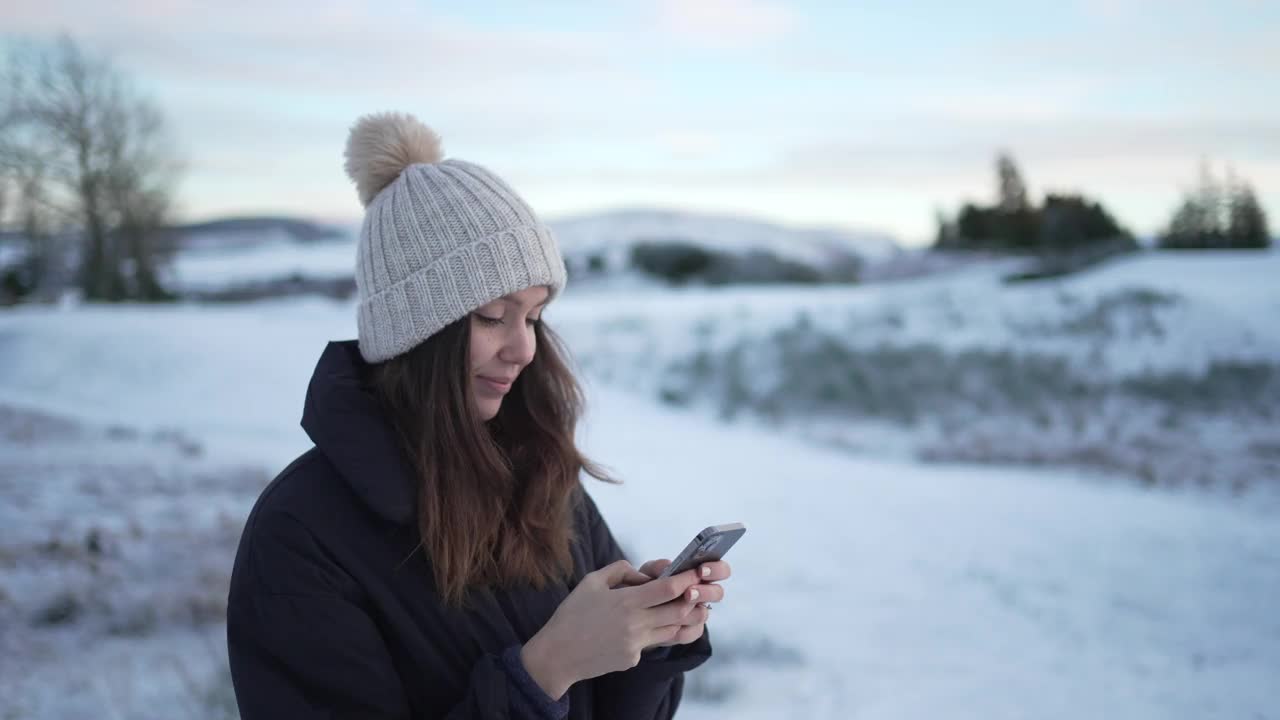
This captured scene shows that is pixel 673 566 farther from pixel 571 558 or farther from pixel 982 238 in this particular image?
pixel 982 238

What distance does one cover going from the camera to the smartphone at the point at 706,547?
64.9 inches

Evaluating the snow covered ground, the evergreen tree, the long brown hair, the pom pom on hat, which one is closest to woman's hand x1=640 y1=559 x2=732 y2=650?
the long brown hair

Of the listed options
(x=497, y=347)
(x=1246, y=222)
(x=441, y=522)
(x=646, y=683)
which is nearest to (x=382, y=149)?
(x=497, y=347)

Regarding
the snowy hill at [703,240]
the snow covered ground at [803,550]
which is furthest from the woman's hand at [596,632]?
the snowy hill at [703,240]

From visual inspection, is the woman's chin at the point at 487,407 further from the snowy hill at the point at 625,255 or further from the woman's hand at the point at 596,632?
the snowy hill at the point at 625,255

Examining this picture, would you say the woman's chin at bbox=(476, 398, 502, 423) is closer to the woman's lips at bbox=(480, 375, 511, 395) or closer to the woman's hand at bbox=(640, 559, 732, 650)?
the woman's lips at bbox=(480, 375, 511, 395)

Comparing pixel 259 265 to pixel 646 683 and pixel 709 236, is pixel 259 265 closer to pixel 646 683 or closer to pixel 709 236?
pixel 709 236

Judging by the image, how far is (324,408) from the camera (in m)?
1.75

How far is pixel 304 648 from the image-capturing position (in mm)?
1590

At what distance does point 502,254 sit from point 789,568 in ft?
16.4

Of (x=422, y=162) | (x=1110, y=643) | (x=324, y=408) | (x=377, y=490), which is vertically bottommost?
(x=1110, y=643)

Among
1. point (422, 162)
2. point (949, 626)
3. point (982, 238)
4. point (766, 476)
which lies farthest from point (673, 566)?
point (982, 238)

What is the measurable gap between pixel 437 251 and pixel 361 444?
0.44 m

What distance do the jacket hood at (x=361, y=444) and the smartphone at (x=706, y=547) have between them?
508mm
